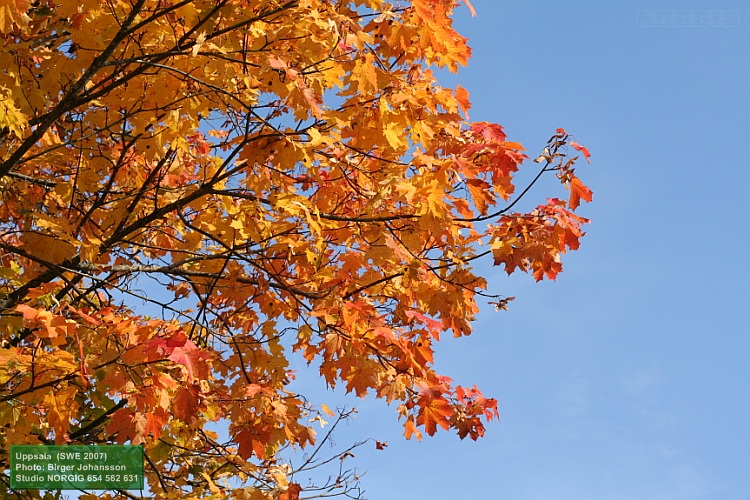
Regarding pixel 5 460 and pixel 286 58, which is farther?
pixel 5 460

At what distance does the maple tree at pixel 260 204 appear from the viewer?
4.21 m

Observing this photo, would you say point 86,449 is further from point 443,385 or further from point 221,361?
point 443,385

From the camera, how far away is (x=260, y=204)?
511 centimetres

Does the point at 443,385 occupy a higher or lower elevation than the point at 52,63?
lower

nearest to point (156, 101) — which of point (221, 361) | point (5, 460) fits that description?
point (221, 361)

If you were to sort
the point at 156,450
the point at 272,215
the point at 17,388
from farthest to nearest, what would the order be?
1. the point at 156,450
2. the point at 272,215
3. the point at 17,388

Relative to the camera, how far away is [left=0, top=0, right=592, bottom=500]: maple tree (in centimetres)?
421

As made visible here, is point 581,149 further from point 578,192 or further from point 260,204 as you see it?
point 260,204

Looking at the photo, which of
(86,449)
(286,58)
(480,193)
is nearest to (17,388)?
(86,449)

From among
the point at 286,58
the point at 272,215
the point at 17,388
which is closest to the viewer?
the point at 286,58

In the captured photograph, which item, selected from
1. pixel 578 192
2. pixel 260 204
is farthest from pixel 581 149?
pixel 260 204

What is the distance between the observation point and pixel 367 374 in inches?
181

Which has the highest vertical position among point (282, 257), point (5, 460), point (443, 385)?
point (282, 257)

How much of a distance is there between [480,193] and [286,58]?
59.4 inches
